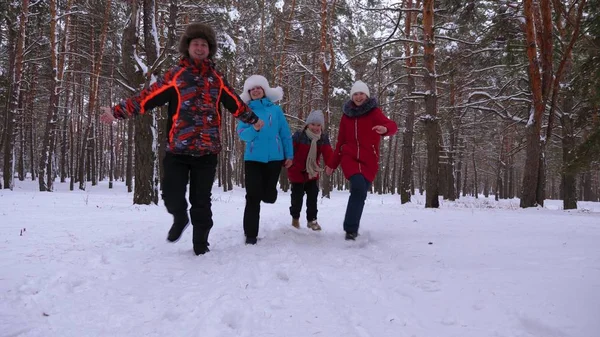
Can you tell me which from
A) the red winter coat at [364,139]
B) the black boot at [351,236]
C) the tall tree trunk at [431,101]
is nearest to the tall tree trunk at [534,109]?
the tall tree trunk at [431,101]

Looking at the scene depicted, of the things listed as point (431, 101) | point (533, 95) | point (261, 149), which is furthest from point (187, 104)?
point (533, 95)

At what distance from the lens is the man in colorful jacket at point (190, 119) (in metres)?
3.55

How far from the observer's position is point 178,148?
353 centimetres

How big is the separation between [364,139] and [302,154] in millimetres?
1243

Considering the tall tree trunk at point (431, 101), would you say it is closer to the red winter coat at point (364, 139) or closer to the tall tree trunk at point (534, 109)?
the tall tree trunk at point (534, 109)

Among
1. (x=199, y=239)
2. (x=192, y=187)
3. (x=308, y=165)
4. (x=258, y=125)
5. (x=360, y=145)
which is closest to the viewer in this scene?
(x=199, y=239)

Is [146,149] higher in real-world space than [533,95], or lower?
lower

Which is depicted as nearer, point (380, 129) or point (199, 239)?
point (199, 239)

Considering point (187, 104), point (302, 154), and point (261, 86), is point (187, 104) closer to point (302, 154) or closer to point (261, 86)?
point (261, 86)

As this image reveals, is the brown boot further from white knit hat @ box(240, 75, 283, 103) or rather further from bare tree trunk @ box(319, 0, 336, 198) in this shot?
bare tree trunk @ box(319, 0, 336, 198)

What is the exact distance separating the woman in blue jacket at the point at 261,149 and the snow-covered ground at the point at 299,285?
46cm

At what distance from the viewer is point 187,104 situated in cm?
355

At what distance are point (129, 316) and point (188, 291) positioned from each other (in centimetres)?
49

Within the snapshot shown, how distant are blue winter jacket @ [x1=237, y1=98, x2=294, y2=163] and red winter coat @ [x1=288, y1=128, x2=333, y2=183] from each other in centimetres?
99
